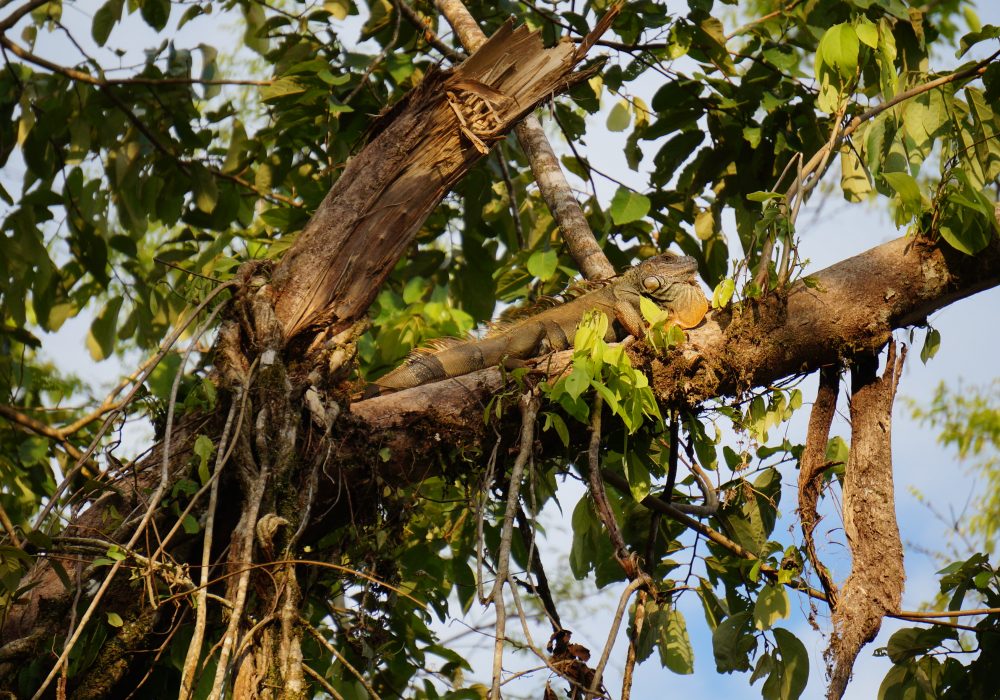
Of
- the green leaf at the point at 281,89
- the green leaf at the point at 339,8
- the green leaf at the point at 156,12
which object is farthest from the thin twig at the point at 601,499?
the green leaf at the point at 156,12

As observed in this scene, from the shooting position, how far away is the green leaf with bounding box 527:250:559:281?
403 cm

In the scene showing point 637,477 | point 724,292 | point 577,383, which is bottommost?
point 637,477

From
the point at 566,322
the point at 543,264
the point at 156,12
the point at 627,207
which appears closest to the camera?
the point at 627,207

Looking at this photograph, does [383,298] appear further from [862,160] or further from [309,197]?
[862,160]

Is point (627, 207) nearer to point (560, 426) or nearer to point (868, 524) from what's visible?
point (560, 426)

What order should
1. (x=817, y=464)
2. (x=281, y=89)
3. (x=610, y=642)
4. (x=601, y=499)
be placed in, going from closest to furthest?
(x=610, y=642)
(x=601, y=499)
(x=817, y=464)
(x=281, y=89)

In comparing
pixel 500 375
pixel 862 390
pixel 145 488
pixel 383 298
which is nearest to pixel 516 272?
pixel 383 298

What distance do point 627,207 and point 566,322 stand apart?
1.00 meters

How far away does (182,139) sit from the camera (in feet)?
17.1

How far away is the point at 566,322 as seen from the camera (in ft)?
15.8

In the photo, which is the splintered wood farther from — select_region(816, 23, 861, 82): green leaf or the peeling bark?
the peeling bark

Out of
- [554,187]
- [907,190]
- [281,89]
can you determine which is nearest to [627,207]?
[554,187]

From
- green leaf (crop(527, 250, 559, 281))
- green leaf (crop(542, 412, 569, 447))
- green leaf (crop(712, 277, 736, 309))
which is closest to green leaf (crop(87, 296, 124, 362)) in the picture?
green leaf (crop(527, 250, 559, 281))

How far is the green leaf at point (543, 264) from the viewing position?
4.03m
